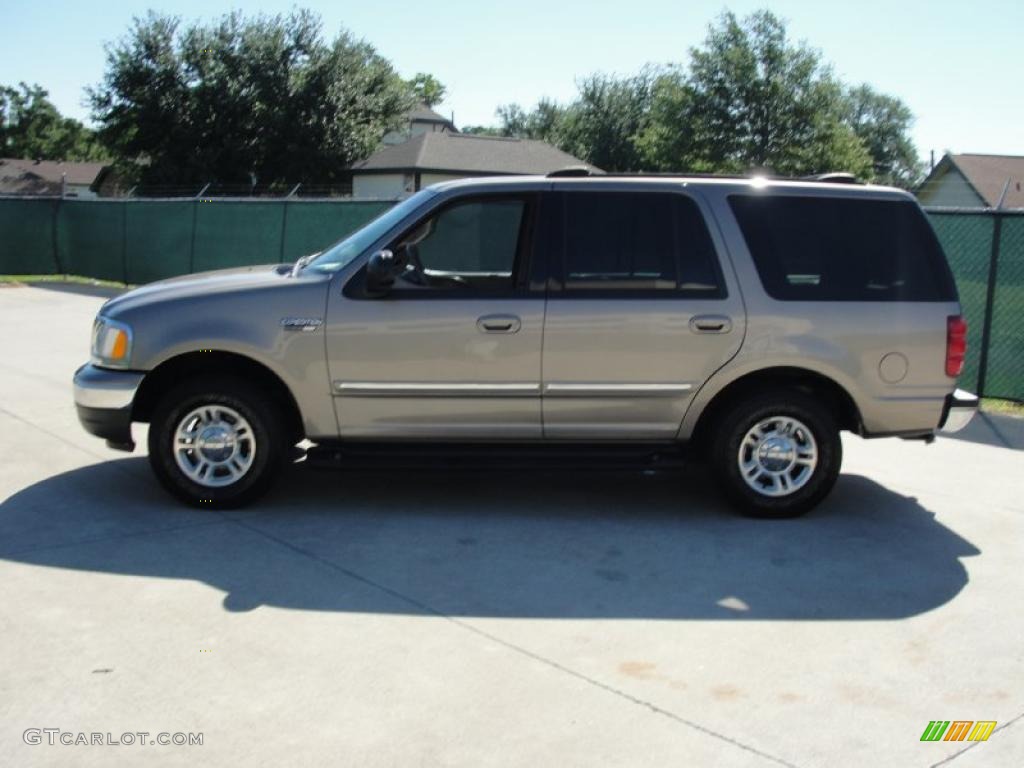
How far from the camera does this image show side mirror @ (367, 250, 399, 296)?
243 inches

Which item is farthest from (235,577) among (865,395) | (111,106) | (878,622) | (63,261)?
(111,106)

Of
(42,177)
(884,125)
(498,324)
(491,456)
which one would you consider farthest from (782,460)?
(884,125)

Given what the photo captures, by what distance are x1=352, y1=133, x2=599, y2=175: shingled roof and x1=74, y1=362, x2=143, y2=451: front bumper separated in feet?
154

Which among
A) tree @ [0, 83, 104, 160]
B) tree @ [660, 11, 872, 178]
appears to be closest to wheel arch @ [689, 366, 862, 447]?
tree @ [660, 11, 872, 178]

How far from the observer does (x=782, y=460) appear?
256 inches

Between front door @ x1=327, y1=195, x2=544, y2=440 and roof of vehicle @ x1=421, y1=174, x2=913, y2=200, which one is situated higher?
roof of vehicle @ x1=421, y1=174, x2=913, y2=200

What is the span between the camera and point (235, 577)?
17.6ft

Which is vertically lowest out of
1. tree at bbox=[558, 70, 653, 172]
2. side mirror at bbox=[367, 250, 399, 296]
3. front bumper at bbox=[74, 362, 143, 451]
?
front bumper at bbox=[74, 362, 143, 451]

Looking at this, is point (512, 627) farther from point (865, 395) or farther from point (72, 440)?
point (72, 440)

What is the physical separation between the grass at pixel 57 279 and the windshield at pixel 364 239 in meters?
17.4

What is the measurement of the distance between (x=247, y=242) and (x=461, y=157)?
36.8 metres

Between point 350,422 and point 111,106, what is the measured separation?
48.1 metres

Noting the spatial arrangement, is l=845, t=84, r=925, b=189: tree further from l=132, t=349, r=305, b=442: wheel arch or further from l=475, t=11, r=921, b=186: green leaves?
l=132, t=349, r=305, b=442: wheel arch

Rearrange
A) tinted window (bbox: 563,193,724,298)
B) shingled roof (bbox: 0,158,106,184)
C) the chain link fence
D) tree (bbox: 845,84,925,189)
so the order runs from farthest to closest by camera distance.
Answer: tree (bbox: 845,84,925,189), shingled roof (bbox: 0,158,106,184), the chain link fence, tinted window (bbox: 563,193,724,298)
